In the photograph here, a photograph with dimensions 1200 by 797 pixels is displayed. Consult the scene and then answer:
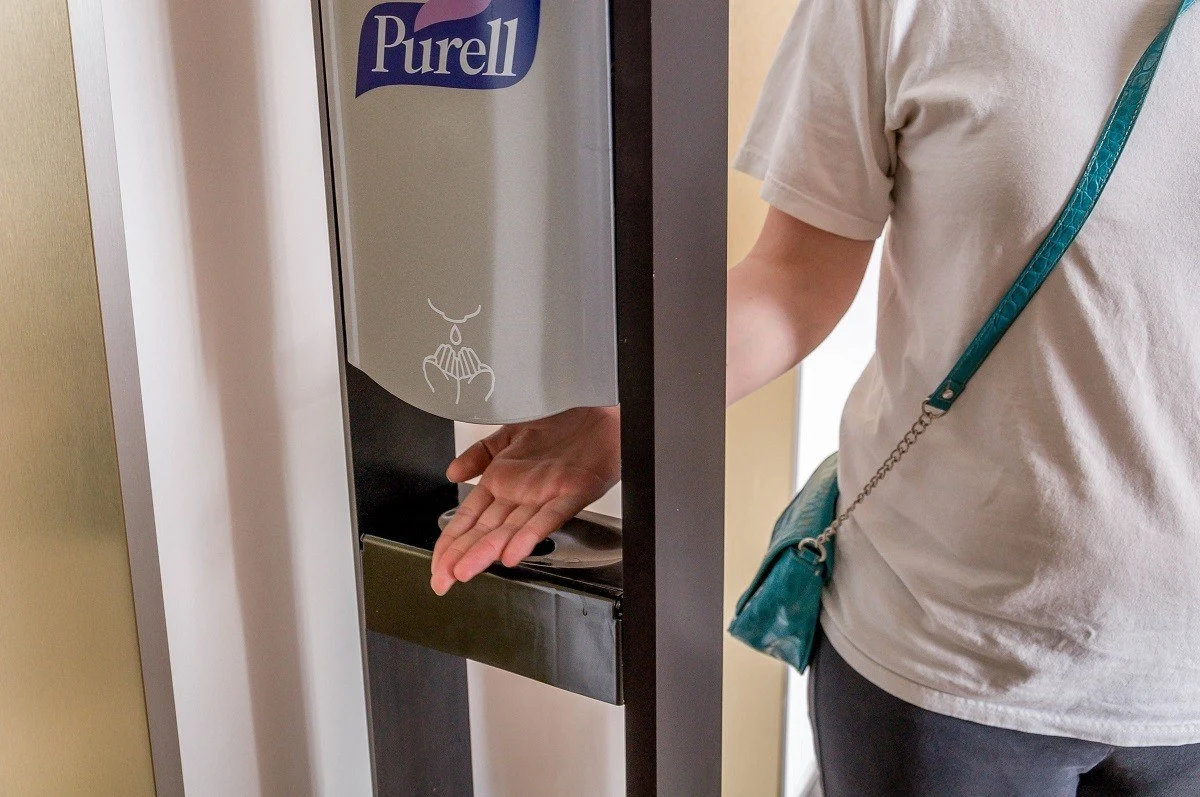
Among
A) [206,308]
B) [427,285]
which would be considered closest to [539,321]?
[427,285]

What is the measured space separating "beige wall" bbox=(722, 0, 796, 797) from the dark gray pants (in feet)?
2.06

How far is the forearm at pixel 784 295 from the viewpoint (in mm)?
767

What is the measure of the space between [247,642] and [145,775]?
5.0 inches

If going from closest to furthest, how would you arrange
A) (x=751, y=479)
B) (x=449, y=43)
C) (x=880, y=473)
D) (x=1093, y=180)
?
1. (x=449, y=43)
2. (x=1093, y=180)
3. (x=880, y=473)
4. (x=751, y=479)

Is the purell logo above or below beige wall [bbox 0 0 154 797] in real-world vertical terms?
above

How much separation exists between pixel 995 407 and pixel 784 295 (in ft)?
0.54

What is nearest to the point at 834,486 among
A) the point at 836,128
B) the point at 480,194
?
the point at 836,128

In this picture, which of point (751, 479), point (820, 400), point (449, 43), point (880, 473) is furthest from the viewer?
point (820, 400)

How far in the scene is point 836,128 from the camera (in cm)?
76

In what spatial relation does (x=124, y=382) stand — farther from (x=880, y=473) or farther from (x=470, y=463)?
(x=880, y=473)

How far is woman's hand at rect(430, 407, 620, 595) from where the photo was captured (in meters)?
0.63

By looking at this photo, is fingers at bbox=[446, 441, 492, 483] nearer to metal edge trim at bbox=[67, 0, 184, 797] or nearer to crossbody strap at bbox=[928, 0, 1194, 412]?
metal edge trim at bbox=[67, 0, 184, 797]

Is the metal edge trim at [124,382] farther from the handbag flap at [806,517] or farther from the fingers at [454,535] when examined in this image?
the handbag flap at [806,517]

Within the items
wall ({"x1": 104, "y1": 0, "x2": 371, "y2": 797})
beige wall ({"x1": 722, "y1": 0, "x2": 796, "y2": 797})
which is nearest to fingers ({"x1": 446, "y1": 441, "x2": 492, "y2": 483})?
wall ({"x1": 104, "y1": 0, "x2": 371, "y2": 797})
